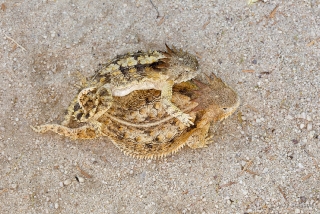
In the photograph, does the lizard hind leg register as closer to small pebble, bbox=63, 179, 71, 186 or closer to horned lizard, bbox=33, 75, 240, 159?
horned lizard, bbox=33, 75, 240, 159

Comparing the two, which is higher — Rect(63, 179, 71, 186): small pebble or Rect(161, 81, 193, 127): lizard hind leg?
Rect(161, 81, 193, 127): lizard hind leg

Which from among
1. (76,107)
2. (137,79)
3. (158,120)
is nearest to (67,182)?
(76,107)

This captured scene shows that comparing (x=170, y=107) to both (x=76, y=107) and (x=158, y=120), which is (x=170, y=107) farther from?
(x=76, y=107)

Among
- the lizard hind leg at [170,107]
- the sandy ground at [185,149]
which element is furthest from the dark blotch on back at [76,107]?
the lizard hind leg at [170,107]

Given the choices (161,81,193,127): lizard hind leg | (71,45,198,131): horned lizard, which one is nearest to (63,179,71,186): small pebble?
(71,45,198,131): horned lizard

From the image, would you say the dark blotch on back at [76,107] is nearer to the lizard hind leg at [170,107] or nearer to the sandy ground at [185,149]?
the sandy ground at [185,149]

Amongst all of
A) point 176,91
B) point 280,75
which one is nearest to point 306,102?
point 280,75
